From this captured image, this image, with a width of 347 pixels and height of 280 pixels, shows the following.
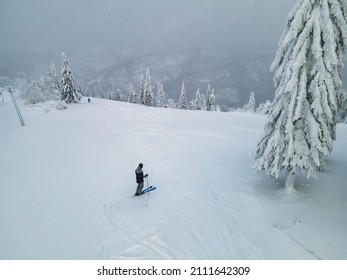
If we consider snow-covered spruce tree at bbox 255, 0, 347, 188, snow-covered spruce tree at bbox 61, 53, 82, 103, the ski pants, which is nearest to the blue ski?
the ski pants

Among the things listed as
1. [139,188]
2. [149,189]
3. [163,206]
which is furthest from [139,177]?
[163,206]

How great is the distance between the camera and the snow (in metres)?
9.34

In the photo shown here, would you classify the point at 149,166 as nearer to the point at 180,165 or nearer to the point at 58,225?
the point at 180,165

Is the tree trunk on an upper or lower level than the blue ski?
lower

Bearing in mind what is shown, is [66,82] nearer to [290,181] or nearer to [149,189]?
[149,189]

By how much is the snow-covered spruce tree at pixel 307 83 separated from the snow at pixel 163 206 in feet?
7.78

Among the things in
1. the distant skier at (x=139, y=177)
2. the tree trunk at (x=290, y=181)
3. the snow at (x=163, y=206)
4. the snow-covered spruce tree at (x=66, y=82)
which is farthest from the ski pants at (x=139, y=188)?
the snow-covered spruce tree at (x=66, y=82)

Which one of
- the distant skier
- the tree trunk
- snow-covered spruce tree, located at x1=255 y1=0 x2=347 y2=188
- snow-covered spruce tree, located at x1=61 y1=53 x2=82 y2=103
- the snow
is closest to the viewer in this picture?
the snow

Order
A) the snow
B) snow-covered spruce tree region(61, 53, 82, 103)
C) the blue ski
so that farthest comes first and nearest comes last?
1. snow-covered spruce tree region(61, 53, 82, 103)
2. the blue ski
3. the snow

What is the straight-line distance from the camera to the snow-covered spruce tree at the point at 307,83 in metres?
10.9

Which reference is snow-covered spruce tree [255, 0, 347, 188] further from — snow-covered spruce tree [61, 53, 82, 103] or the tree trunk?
snow-covered spruce tree [61, 53, 82, 103]

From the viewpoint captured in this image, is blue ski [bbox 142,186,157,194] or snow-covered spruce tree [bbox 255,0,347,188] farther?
blue ski [bbox 142,186,157,194]

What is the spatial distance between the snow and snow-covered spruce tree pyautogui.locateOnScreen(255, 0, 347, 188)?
237cm
